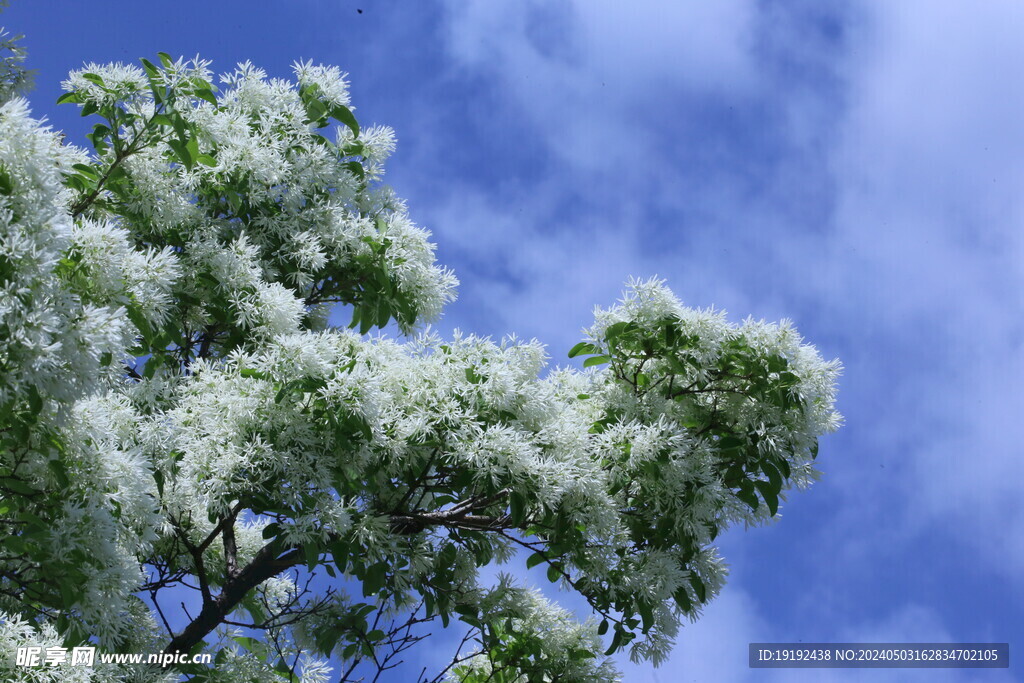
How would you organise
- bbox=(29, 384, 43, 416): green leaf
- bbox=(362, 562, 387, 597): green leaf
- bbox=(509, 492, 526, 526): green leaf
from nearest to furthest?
1. bbox=(29, 384, 43, 416): green leaf
2. bbox=(509, 492, 526, 526): green leaf
3. bbox=(362, 562, 387, 597): green leaf

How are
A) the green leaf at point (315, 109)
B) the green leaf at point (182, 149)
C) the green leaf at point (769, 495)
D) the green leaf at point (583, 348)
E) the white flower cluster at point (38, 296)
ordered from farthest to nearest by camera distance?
1. the green leaf at point (315, 109)
2. the green leaf at point (583, 348)
3. the green leaf at point (769, 495)
4. the green leaf at point (182, 149)
5. the white flower cluster at point (38, 296)

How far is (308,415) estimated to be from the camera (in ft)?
16.1

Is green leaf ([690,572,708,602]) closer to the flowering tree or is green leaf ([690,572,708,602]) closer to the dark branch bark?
the flowering tree

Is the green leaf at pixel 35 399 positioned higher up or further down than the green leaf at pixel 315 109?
further down

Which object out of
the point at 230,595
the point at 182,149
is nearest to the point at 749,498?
the point at 230,595

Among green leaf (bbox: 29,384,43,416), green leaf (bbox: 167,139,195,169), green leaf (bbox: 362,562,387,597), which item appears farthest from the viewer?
green leaf (bbox: 167,139,195,169)

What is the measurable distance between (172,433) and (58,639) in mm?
1154

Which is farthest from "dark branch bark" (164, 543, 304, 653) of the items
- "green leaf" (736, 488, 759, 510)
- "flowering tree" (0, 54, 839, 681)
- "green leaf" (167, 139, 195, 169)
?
"green leaf" (736, 488, 759, 510)

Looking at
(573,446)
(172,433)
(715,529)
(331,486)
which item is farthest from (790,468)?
(172,433)

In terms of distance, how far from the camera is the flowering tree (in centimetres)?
457

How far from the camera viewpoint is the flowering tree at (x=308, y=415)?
4574mm

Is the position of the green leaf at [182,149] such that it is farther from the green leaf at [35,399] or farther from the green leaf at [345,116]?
the green leaf at [35,399]

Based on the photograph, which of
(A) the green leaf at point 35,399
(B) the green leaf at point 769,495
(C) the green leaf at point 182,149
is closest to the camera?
(A) the green leaf at point 35,399

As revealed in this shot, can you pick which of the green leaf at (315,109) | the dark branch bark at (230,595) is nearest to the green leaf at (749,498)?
the dark branch bark at (230,595)
